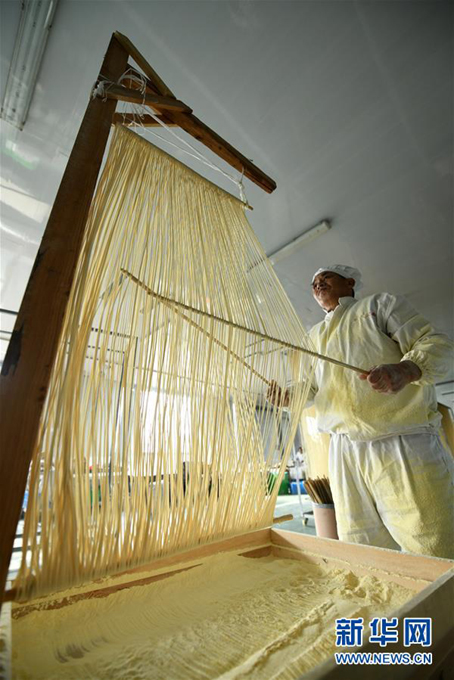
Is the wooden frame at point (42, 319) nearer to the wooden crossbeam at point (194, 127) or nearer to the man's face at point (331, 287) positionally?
the wooden crossbeam at point (194, 127)

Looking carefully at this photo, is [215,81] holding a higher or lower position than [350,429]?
higher

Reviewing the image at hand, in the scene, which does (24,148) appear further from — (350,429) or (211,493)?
(350,429)

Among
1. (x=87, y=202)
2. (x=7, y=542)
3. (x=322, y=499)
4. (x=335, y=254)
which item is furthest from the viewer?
(x=335, y=254)

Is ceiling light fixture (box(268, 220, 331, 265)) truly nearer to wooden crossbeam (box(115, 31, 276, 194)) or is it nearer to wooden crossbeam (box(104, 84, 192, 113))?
wooden crossbeam (box(115, 31, 276, 194))

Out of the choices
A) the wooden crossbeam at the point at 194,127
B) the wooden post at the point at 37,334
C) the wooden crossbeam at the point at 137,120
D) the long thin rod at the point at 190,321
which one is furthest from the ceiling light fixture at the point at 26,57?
the long thin rod at the point at 190,321

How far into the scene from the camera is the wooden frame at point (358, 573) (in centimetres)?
37

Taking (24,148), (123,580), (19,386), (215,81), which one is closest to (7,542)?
(19,386)

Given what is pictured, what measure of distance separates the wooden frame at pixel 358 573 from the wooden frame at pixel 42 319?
0.33 meters

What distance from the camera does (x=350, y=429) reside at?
1116mm

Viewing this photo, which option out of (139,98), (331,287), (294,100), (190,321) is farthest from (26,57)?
(331,287)

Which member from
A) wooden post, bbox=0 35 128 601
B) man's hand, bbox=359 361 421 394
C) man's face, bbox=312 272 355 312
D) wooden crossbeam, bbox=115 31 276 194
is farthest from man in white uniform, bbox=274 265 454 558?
wooden post, bbox=0 35 128 601

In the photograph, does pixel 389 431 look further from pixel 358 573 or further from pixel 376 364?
pixel 358 573

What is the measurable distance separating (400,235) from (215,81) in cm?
155

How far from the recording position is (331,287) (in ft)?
4.91
